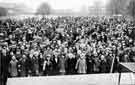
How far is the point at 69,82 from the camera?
4496 millimetres

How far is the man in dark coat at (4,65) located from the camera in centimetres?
445

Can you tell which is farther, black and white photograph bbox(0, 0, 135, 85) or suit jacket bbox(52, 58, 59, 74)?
suit jacket bbox(52, 58, 59, 74)

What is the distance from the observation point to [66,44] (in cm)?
463

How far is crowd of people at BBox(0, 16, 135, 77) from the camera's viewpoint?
4.50 metres

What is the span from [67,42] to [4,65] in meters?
1.62

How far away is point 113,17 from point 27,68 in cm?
247

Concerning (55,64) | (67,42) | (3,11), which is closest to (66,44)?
(67,42)

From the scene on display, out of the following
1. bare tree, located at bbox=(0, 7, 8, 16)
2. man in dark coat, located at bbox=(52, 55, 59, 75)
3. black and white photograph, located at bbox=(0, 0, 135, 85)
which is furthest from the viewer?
man in dark coat, located at bbox=(52, 55, 59, 75)

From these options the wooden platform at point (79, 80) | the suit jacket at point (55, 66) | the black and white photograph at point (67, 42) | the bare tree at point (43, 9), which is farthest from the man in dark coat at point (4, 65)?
the bare tree at point (43, 9)

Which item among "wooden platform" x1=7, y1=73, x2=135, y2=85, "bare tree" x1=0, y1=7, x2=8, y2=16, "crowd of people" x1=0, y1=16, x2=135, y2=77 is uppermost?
"bare tree" x1=0, y1=7, x2=8, y2=16

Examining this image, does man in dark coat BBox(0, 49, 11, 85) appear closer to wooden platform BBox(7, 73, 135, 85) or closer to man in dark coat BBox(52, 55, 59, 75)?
wooden platform BBox(7, 73, 135, 85)

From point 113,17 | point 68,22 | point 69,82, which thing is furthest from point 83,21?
point 69,82

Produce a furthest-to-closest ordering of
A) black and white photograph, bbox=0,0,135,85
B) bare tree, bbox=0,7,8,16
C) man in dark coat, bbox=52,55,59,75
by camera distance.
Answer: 1. man in dark coat, bbox=52,55,59,75
2. black and white photograph, bbox=0,0,135,85
3. bare tree, bbox=0,7,8,16

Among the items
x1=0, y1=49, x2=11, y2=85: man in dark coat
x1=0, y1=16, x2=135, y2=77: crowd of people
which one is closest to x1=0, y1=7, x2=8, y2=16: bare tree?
x1=0, y1=16, x2=135, y2=77: crowd of people
